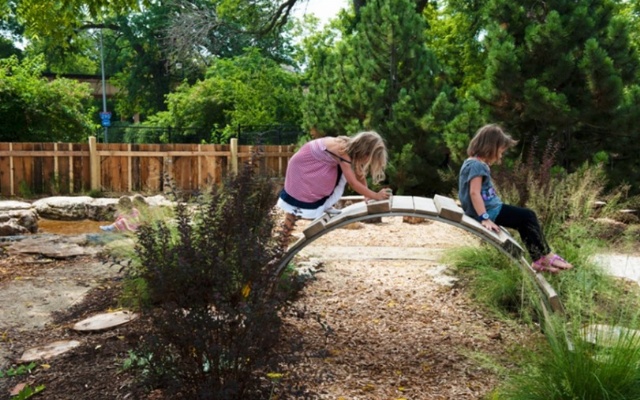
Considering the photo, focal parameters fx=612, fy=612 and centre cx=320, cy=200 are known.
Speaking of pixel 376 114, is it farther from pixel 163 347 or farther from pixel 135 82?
pixel 135 82

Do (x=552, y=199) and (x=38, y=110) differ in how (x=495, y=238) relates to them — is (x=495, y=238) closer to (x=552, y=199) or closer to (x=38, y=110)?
(x=552, y=199)

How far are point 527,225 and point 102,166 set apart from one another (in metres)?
12.7

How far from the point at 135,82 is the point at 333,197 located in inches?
1388

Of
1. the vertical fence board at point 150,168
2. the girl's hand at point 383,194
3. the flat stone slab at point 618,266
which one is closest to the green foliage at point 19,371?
the girl's hand at point 383,194

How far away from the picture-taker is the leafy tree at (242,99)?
22469 millimetres

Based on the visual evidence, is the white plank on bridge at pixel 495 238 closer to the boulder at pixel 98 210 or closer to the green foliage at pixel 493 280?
the green foliage at pixel 493 280

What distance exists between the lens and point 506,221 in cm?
460

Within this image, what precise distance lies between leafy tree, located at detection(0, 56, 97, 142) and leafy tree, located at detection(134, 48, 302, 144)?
5737 mm

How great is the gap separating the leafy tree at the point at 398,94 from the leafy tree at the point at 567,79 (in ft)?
5.71

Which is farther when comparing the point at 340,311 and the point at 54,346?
the point at 340,311

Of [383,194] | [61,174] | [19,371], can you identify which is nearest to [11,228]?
[61,174]

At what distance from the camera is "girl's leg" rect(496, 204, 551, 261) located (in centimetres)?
442

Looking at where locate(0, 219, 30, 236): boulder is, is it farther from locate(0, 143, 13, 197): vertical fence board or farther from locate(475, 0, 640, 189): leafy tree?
locate(475, 0, 640, 189): leafy tree

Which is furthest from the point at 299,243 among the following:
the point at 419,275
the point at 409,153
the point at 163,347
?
the point at 409,153
